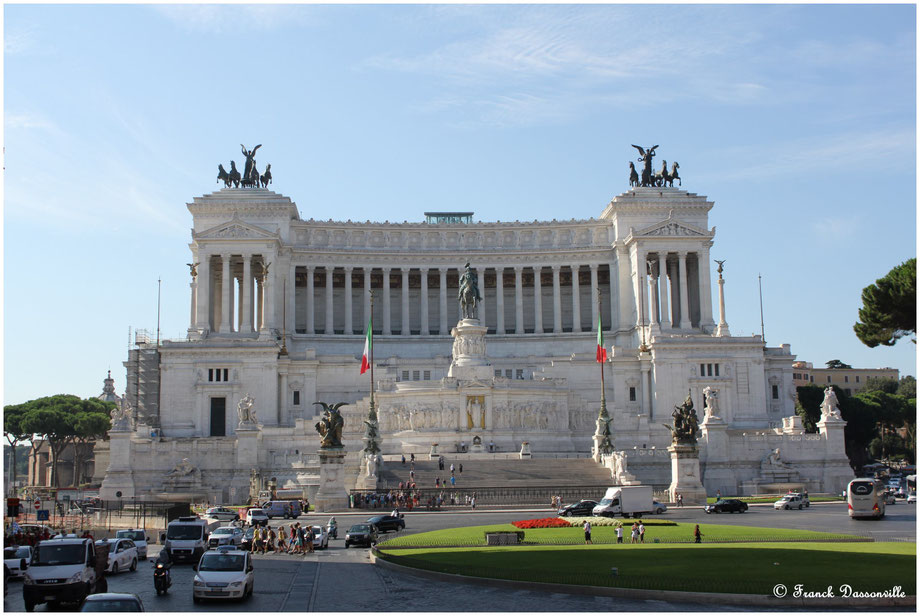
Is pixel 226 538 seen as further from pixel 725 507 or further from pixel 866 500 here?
pixel 866 500

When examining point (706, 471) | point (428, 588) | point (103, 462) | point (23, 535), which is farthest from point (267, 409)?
point (428, 588)

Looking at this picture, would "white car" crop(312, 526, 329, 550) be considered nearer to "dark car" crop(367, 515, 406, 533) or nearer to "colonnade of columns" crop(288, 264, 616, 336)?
"dark car" crop(367, 515, 406, 533)

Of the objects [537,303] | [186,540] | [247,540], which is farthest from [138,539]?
[537,303]

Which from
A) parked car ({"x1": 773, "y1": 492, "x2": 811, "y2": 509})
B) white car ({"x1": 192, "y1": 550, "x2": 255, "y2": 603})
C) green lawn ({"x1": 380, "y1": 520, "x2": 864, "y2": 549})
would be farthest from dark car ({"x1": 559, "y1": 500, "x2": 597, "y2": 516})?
white car ({"x1": 192, "y1": 550, "x2": 255, "y2": 603})

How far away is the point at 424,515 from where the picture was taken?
6266 cm

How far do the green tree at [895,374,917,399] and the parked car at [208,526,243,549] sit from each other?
116925 millimetres

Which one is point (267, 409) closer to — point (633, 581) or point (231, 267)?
point (231, 267)

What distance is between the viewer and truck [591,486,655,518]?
57.1 m

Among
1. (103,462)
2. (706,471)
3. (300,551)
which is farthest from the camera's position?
(103,462)

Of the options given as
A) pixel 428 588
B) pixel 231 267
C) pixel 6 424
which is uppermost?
pixel 231 267

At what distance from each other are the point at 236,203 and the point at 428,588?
91416 millimetres

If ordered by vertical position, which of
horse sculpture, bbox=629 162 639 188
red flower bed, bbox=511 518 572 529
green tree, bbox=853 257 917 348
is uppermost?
horse sculpture, bbox=629 162 639 188

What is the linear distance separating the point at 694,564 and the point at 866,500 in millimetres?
24045

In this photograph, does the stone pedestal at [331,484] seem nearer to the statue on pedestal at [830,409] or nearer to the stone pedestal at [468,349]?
the stone pedestal at [468,349]
